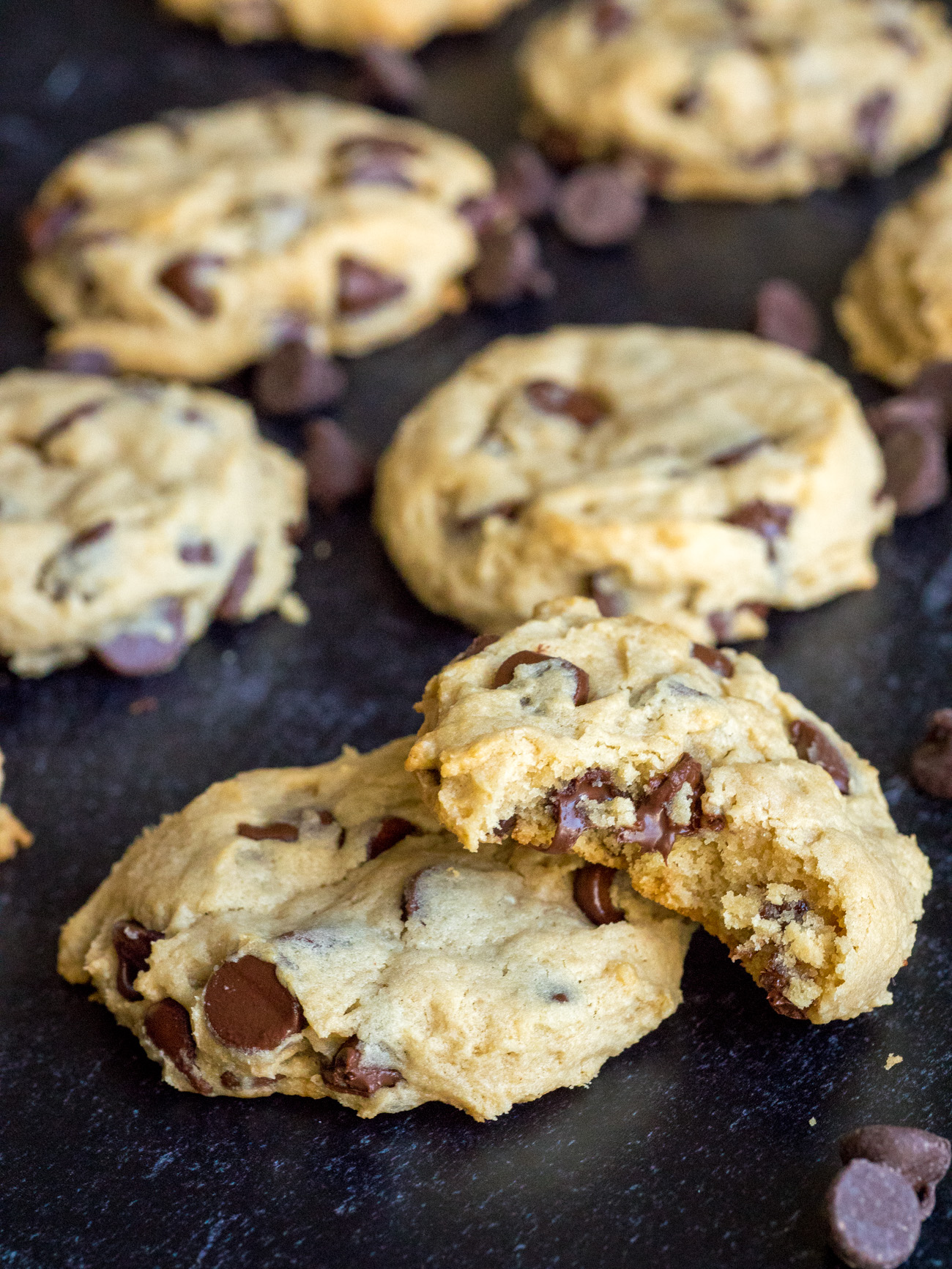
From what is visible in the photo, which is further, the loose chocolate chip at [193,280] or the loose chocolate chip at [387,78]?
the loose chocolate chip at [387,78]

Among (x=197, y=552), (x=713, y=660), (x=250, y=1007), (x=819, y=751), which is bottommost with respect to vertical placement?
(x=250, y=1007)

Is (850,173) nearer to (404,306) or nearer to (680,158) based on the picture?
(680,158)

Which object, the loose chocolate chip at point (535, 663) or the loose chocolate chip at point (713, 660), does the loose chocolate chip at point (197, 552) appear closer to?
the loose chocolate chip at point (535, 663)

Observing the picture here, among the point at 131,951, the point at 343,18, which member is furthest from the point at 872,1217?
the point at 343,18

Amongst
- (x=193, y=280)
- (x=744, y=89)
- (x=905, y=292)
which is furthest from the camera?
(x=744, y=89)

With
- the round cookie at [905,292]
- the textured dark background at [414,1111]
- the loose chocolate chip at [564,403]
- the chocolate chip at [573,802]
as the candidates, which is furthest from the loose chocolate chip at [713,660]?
the round cookie at [905,292]

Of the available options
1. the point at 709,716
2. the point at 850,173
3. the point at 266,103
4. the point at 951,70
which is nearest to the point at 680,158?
the point at 850,173

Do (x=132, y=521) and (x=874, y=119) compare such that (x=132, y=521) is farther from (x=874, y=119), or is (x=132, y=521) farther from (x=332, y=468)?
(x=874, y=119)
